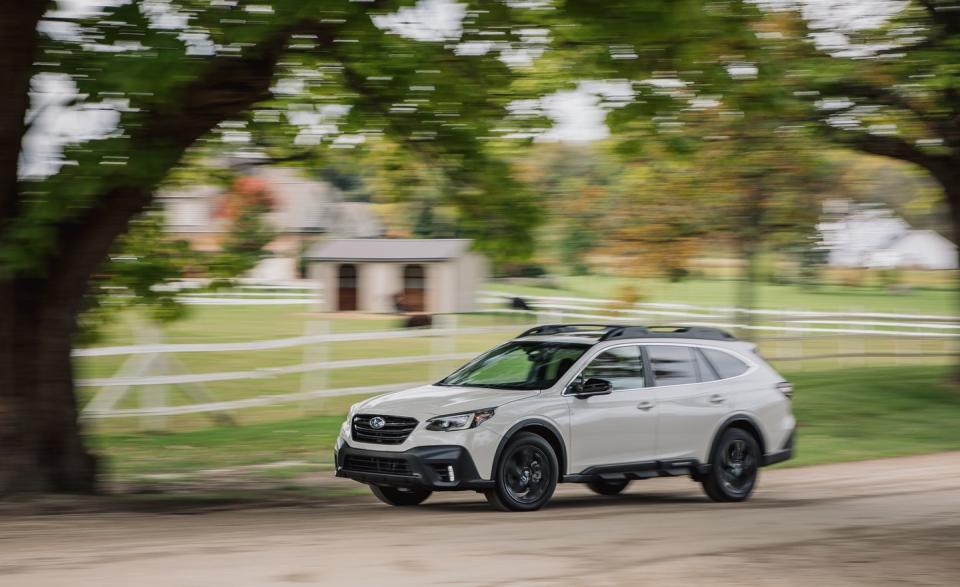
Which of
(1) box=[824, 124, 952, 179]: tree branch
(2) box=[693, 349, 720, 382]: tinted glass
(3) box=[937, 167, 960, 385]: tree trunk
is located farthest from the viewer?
(3) box=[937, 167, 960, 385]: tree trunk

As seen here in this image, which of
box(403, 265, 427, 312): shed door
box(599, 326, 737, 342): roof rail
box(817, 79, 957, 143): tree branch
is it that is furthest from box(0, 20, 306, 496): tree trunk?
box(403, 265, 427, 312): shed door

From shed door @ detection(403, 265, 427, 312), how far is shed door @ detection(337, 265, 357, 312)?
7.20 feet

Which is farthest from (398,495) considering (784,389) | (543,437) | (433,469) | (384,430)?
(784,389)

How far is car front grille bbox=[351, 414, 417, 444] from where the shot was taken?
38.7 ft

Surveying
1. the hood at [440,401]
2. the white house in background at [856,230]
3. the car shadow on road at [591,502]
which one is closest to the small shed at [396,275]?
the white house in background at [856,230]

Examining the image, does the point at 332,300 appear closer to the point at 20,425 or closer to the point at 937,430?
the point at 937,430

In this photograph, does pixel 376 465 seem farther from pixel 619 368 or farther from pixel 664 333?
pixel 664 333

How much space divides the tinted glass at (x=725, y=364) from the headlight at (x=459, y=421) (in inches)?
132

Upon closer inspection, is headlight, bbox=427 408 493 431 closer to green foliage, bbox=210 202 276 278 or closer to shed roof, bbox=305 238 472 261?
green foliage, bbox=210 202 276 278

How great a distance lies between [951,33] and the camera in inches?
888

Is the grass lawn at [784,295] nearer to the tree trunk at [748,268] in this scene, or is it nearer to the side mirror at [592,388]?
the tree trunk at [748,268]

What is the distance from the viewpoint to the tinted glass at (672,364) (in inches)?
528

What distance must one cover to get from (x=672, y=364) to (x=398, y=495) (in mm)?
3152

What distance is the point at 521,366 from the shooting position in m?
12.9
